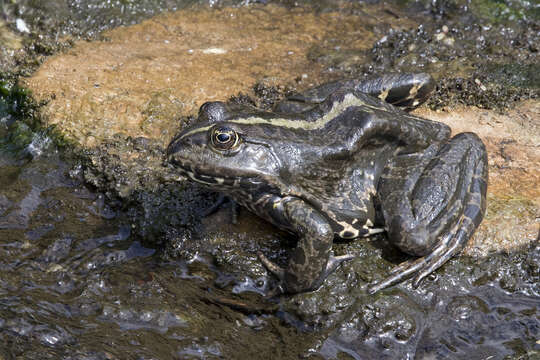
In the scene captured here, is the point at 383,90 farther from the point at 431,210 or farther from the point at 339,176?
the point at 431,210

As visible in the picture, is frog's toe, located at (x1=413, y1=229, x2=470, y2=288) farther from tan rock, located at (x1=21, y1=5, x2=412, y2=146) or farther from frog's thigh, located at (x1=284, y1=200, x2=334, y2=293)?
tan rock, located at (x1=21, y1=5, x2=412, y2=146)

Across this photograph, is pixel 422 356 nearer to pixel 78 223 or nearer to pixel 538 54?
pixel 78 223

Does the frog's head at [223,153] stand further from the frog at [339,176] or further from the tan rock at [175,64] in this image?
the tan rock at [175,64]

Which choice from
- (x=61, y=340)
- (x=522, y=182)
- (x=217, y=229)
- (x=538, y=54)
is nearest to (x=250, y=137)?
(x=217, y=229)

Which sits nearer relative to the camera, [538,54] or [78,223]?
[78,223]

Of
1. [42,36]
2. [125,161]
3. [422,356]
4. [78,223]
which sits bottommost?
[422,356]

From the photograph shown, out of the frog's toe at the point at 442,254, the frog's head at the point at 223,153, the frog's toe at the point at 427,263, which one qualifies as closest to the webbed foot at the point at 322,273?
the frog's toe at the point at 427,263
